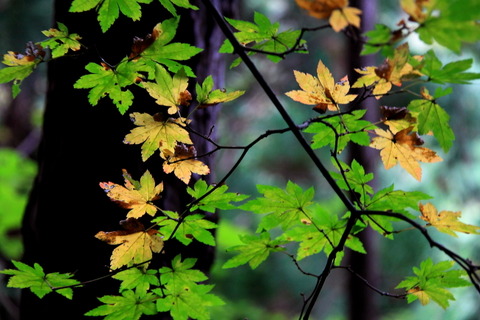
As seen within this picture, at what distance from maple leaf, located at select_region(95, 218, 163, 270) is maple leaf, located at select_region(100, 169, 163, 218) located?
21 millimetres

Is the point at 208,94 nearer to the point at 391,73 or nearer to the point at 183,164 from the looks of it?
the point at 183,164

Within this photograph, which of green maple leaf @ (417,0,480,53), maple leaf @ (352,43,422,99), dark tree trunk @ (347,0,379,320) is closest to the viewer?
green maple leaf @ (417,0,480,53)

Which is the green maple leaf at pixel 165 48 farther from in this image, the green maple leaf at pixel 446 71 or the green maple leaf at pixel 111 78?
the green maple leaf at pixel 446 71

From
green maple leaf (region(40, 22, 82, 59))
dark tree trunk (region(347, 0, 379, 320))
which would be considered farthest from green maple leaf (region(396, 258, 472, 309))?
dark tree trunk (region(347, 0, 379, 320))

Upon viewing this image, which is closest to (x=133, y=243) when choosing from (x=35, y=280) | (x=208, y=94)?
(x=35, y=280)

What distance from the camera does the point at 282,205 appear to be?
78 cm

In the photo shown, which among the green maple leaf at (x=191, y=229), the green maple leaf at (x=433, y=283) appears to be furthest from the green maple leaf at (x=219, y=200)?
the green maple leaf at (x=433, y=283)

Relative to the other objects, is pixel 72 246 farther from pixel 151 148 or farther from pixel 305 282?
pixel 305 282

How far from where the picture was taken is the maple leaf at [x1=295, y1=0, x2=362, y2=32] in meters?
0.53

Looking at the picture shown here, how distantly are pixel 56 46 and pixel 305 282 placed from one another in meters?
6.63

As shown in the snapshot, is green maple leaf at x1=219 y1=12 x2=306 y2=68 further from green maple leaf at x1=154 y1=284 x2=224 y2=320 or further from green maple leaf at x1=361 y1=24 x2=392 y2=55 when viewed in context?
green maple leaf at x1=154 y1=284 x2=224 y2=320

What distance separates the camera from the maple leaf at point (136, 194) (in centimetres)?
72

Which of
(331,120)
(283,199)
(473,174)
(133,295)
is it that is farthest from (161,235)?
(473,174)

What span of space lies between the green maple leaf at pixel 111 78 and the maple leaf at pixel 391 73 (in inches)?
13.9
